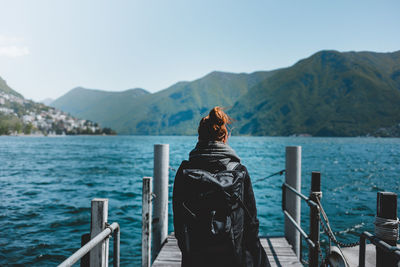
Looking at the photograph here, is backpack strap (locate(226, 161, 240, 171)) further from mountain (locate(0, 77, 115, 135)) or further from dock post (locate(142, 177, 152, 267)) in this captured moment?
mountain (locate(0, 77, 115, 135))

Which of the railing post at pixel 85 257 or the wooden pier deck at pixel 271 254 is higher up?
the railing post at pixel 85 257

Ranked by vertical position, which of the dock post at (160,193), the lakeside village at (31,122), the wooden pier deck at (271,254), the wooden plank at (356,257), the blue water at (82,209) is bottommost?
the blue water at (82,209)

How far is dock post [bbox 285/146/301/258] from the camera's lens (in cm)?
509

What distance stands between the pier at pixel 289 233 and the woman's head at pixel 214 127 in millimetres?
1160

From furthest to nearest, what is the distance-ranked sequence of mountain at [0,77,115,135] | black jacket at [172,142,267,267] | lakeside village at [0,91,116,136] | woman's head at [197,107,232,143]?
1. lakeside village at [0,91,116,136]
2. mountain at [0,77,115,135]
3. woman's head at [197,107,232,143]
4. black jacket at [172,142,267,267]

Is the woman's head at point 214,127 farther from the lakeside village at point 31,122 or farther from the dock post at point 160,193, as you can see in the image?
the lakeside village at point 31,122

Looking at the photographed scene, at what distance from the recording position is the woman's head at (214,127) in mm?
2424

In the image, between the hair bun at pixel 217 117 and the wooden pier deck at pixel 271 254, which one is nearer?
the hair bun at pixel 217 117

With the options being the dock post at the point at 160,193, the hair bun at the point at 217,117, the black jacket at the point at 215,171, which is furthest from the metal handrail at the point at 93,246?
the dock post at the point at 160,193

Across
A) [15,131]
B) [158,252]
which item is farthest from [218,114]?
[15,131]

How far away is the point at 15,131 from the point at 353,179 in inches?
6703

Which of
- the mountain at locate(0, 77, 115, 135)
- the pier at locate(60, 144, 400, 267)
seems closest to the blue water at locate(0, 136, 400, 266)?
the pier at locate(60, 144, 400, 267)

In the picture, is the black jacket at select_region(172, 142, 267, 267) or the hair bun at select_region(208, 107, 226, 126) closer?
the black jacket at select_region(172, 142, 267, 267)

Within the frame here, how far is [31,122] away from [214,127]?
649 feet
